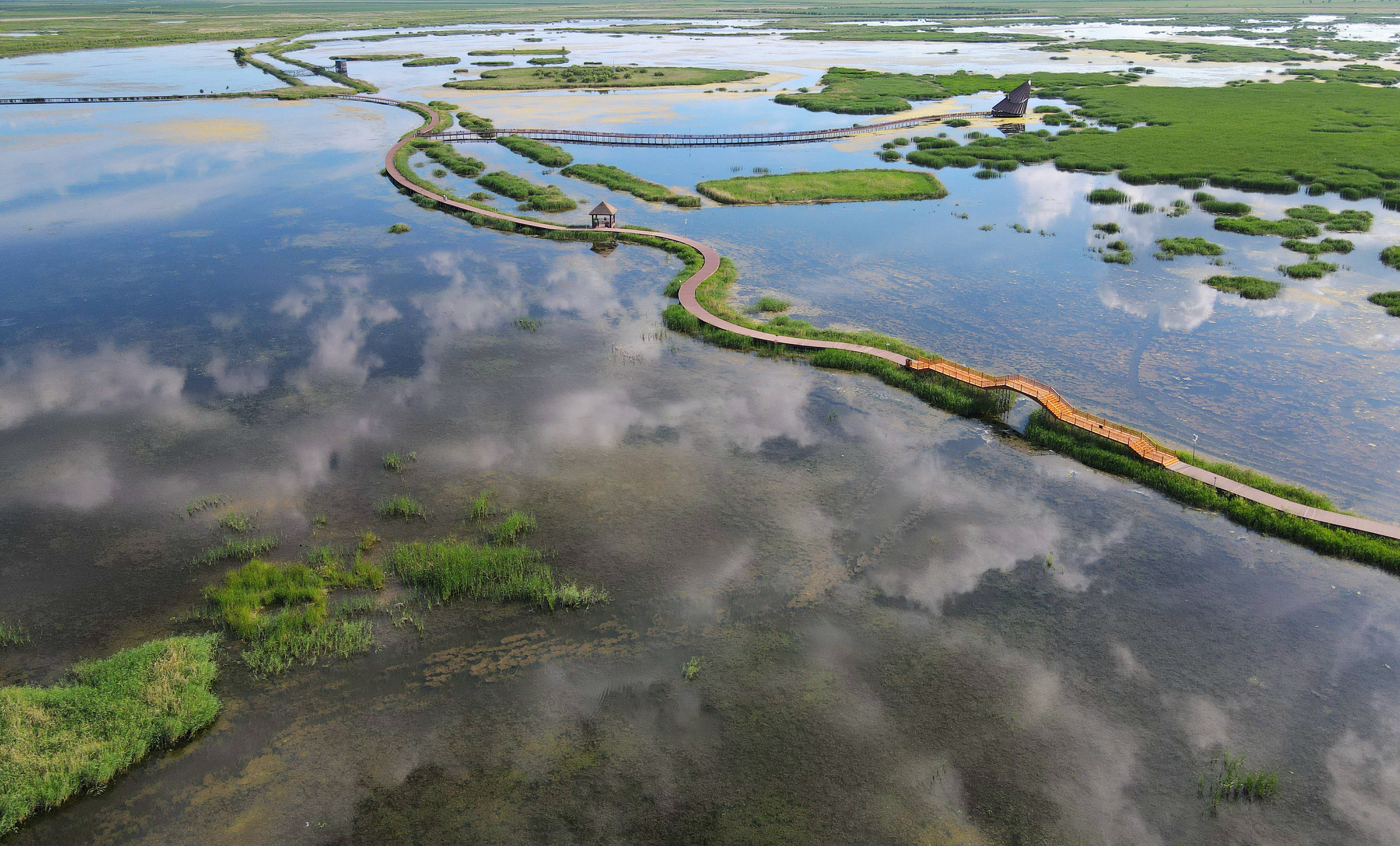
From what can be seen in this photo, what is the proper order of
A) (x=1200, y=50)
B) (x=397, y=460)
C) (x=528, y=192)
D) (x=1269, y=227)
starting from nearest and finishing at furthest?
1. (x=397, y=460)
2. (x=1269, y=227)
3. (x=528, y=192)
4. (x=1200, y=50)

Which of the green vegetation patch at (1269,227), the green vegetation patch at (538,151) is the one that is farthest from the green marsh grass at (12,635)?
the green vegetation patch at (1269,227)

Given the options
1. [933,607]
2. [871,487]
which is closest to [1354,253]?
[871,487]

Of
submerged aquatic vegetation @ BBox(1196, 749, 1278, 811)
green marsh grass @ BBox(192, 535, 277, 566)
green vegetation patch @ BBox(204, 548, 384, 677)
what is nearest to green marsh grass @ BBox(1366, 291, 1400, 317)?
submerged aquatic vegetation @ BBox(1196, 749, 1278, 811)

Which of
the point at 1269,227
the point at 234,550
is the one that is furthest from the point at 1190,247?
the point at 234,550

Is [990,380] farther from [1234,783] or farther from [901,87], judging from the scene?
[901,87]

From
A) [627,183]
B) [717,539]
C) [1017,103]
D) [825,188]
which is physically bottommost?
[717,539]

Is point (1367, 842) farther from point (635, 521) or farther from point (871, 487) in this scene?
point (635, 521)

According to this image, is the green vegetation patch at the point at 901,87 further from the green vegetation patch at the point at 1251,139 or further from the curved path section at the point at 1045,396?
the curved path section at the point at 1045,396
